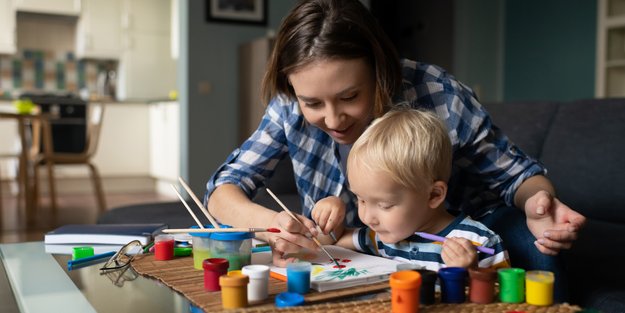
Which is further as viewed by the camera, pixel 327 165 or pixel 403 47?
pixel 403 47

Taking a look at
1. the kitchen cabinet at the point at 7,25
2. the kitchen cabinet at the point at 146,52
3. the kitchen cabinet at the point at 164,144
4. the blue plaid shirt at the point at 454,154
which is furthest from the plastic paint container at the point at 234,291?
the kitchen cabinet at the point at 7,25

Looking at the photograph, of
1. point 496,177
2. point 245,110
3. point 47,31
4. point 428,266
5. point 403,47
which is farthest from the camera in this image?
point 47,31

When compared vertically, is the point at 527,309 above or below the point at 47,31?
below

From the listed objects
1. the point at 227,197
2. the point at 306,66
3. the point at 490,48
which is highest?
the point at 490,48

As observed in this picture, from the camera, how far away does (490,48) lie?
5180mm

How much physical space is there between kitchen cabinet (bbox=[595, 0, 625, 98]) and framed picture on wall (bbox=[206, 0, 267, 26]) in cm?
236

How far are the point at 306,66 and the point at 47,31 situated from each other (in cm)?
623

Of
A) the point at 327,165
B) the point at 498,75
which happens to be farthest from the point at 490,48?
the point at 327,165

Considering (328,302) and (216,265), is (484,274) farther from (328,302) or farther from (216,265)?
(216,265)

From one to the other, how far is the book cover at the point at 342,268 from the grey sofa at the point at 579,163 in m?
0.58

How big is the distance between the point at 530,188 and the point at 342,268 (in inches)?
17.0

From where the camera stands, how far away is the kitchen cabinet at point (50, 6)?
5.87m

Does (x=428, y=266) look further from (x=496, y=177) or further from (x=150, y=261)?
(x=150, y=261)

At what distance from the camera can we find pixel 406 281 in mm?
706
